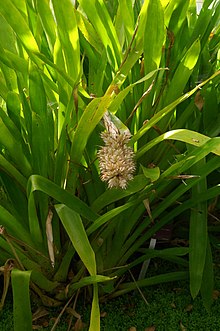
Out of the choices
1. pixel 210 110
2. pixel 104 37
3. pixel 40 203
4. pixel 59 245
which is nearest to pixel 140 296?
pixel 59 245

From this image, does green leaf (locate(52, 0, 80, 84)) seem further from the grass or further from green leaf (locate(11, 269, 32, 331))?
the grass

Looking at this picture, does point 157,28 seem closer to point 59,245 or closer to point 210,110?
point 210,110

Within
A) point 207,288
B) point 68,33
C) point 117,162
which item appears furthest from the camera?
point 207,288

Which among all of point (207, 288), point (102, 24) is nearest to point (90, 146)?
point (102, 24)

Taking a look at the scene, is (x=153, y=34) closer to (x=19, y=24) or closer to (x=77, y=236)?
(x=19, y=24)

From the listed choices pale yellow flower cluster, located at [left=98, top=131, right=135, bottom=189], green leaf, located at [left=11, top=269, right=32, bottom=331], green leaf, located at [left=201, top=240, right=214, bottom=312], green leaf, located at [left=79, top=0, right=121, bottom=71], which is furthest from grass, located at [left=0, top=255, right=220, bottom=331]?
green leaf, located at [left=79, top=0, right=121, bottom=71]

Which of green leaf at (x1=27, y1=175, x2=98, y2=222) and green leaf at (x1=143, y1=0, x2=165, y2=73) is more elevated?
green leaf at (x1=143, y1=0, x2=165, y2=73)
